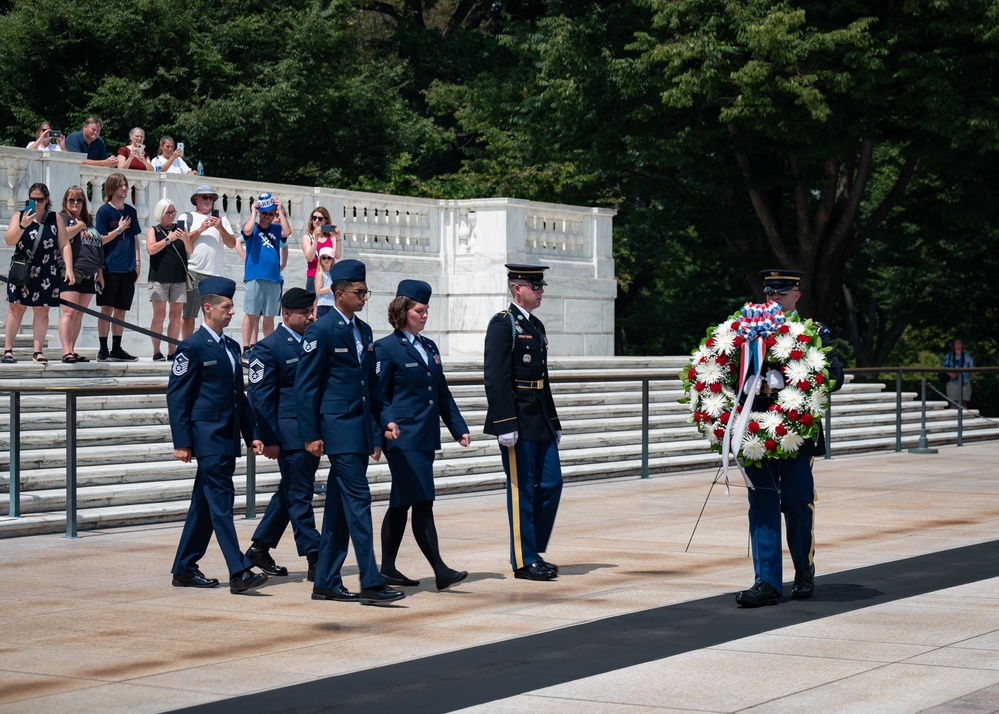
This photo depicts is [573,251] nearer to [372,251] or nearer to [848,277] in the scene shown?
[372,251]

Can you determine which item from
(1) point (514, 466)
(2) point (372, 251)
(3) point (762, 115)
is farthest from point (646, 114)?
(1) point (514, 466)

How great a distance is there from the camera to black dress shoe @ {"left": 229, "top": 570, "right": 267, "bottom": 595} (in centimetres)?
928

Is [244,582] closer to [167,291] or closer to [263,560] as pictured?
[263,560]

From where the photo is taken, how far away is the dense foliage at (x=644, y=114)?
27.5 metres

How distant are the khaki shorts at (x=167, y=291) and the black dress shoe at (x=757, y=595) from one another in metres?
10.3

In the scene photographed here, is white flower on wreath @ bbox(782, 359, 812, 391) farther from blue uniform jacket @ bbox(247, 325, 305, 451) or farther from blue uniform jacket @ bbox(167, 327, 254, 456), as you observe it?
blue uniform jacket @ bbox(167, 327, 254, 456)

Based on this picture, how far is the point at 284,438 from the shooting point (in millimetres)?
9844

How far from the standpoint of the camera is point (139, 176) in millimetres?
20234

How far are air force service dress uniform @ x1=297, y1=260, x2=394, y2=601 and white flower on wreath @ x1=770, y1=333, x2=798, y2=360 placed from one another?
2382 millimetres

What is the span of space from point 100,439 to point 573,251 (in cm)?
1346

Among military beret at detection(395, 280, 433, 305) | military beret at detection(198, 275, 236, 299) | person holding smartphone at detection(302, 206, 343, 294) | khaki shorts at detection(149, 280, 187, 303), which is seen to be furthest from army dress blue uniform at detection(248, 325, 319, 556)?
person holding smartphone at detection(302, 206, 343, 294)

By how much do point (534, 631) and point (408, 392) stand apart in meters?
2.03

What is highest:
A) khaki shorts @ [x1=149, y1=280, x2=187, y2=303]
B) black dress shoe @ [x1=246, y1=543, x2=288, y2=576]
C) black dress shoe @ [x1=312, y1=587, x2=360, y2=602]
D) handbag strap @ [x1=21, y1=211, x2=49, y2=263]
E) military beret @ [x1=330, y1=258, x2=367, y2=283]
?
handbag strap @ [x1=21, y1=211, x2=49, y2=263]

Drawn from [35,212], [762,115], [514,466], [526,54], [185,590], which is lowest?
[185,590]
